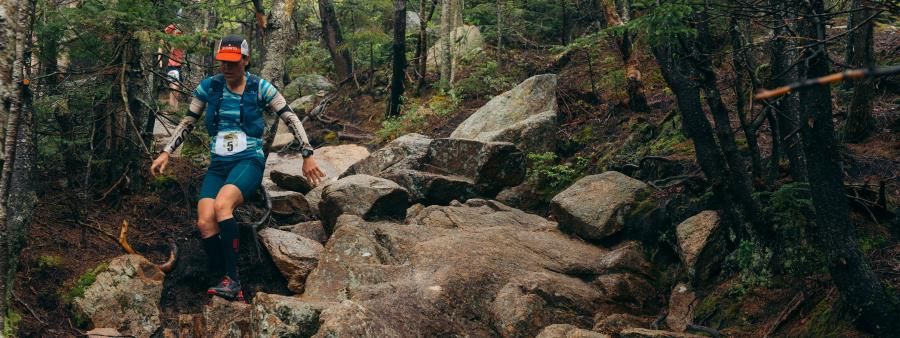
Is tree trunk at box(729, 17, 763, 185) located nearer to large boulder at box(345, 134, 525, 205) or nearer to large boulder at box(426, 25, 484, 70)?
large boulder at box(345, 134, 525, 205)

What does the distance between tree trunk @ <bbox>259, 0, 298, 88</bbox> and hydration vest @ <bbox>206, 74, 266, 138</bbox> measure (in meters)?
3.41

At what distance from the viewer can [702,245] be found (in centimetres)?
916

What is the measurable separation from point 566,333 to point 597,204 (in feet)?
12.9

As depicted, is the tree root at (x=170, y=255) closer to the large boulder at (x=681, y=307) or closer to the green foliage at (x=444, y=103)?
the large boulder at (x=681, y=307)

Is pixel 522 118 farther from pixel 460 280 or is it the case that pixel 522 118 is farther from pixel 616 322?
pixel 616 322

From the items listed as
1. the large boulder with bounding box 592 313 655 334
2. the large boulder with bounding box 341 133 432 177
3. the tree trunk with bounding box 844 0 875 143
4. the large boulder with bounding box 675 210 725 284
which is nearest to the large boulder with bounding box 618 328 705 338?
the large boulder with bounding box 592 313 655 334

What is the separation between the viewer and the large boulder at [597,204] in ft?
34.6

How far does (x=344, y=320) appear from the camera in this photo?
22.1 feet

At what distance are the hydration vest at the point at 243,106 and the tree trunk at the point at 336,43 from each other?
17208 mm

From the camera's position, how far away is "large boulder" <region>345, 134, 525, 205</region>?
1229 centimetres

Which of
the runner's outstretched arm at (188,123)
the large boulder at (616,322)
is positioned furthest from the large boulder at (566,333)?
the runner's outstretched arm at (188,123)

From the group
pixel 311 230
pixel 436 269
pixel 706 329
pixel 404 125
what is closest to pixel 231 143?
pixel 436 269

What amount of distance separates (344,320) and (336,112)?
18110 mm

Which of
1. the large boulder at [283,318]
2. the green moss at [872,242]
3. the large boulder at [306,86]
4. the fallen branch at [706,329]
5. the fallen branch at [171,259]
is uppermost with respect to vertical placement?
the green moss at [872,242]
